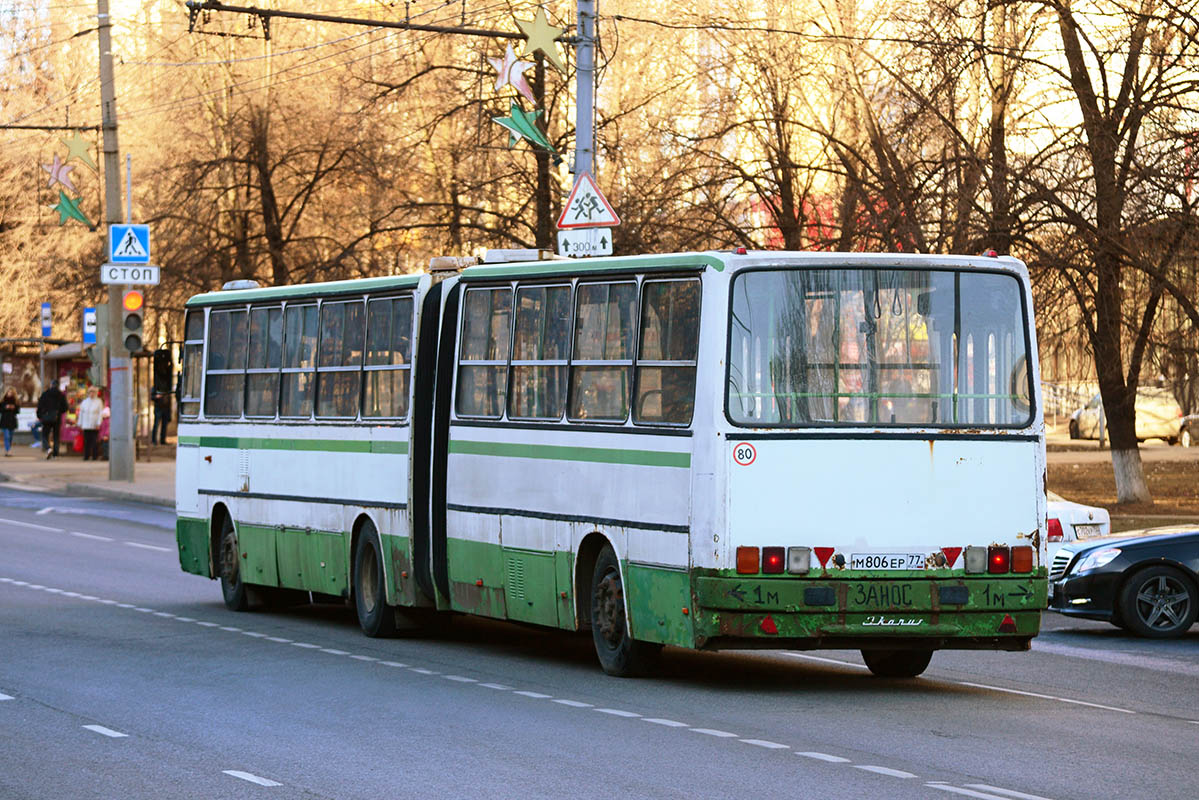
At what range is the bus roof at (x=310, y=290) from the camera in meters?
16.7

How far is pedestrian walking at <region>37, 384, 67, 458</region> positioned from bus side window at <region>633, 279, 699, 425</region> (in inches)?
1525

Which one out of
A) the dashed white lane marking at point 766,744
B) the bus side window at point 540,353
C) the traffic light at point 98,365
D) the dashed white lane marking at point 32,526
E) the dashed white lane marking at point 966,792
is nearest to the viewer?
the dashed white lane marking at point 966,792

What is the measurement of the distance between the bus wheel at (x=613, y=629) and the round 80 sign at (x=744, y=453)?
1360mm

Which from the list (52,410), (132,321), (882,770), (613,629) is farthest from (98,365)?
(882,770)

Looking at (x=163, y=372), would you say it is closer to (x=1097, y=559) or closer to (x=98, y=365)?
(x=1097, y=559)

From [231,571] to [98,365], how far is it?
2878cm

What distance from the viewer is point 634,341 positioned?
13812mm

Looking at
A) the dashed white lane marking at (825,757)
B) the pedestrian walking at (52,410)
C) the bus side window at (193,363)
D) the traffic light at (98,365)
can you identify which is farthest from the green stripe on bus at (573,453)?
the pedestrian walking at (52,410)

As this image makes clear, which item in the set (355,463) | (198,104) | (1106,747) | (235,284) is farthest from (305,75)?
(1106,747)

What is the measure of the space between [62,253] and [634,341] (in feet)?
140

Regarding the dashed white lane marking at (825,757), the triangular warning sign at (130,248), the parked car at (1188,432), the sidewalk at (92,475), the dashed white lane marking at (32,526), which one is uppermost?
the triangular warning sign at (130,248)

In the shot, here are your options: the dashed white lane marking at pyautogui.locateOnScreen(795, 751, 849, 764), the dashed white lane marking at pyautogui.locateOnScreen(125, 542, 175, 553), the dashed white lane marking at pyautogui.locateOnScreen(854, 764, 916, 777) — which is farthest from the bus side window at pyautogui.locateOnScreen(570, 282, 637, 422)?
the dashed white lane marking at pyautogui.locateOnScreen(125, 542, 175, 553)

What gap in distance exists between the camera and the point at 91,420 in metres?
49.3

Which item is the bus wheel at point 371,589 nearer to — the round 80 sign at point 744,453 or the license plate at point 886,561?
the round 80 sign at point 744,453
